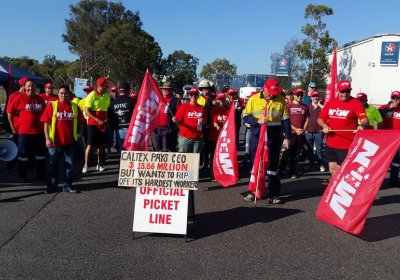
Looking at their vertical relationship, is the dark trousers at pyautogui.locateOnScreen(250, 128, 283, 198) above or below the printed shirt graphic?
below

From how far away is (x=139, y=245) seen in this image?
5.09m

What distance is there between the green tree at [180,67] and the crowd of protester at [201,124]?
54.7m

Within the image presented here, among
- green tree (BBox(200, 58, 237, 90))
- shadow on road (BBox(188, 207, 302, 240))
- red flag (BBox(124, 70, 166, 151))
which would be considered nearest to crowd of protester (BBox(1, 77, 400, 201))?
red flag (BBox(124, 70, 166, 151))

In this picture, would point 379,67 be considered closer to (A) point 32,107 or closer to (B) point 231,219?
(A) point 32,107

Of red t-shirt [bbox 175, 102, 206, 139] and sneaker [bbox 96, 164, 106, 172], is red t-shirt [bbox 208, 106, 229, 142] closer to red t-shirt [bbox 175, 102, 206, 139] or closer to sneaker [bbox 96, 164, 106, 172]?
red t-shirt [bbox 175, 102, 206, 139]

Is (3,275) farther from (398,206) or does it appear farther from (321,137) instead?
(321,137)

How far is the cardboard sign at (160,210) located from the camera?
5297 mm

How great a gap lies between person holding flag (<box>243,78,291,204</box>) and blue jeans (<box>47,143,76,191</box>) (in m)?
3.15

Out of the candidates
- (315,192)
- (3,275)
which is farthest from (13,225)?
(315,192)

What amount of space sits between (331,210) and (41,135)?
5.94m

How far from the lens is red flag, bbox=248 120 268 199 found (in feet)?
22.7

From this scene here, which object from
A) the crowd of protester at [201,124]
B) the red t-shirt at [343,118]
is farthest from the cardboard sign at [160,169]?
the red t-shirt at [343,118]

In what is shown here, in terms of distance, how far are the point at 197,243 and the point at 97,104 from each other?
5174 millimetres

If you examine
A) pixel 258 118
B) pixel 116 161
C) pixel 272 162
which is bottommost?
pixel 116 161
